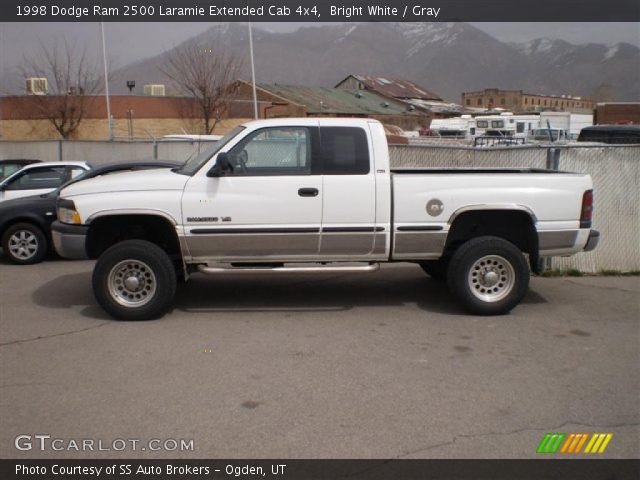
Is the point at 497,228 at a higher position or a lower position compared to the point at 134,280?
higher

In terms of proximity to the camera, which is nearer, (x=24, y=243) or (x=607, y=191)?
(x=607, y=191)

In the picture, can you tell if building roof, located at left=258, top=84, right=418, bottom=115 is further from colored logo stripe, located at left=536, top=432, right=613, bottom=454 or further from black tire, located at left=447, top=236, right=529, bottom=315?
colored logo stripe, located at left=536, top=432, right=613, bottom=454

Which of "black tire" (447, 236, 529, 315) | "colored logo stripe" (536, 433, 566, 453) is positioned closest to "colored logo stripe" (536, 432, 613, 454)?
"colored logo stripe" (536, 433, 566, 453)

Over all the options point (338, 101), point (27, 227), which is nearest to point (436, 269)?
point (27, 227)

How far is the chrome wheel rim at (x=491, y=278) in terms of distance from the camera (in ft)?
24.0

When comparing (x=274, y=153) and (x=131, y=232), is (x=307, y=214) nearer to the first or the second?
(x=274, y=153)

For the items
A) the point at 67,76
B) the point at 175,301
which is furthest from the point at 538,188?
the point at 67,76

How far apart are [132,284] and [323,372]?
256 centimetres

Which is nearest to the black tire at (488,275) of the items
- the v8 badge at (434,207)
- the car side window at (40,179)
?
the v8 badge at (434,207)

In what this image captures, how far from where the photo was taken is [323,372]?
563 centimetres

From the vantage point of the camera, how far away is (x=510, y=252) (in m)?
7.24

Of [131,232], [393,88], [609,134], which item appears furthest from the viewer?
[393,88]

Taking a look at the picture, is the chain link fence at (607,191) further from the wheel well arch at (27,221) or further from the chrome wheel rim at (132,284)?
the wheel well arch at (27,221)
